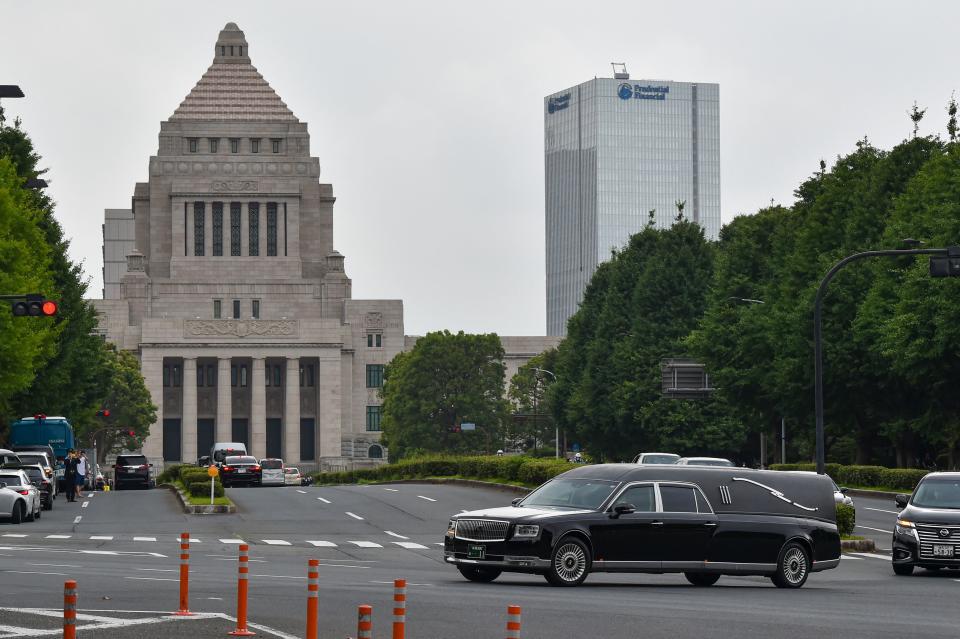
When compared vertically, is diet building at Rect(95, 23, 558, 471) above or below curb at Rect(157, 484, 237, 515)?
above

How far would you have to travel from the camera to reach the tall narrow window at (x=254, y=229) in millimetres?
154125

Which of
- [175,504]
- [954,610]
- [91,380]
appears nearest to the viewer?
[954,610]

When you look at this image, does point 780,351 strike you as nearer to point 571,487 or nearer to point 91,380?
point 91,380

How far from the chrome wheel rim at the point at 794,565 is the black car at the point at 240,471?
176ft

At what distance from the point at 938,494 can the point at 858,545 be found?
22.2 feet

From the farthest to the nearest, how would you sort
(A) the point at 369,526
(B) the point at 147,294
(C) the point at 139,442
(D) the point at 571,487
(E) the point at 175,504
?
1. (B) the point at 147,294
2. (C) the point at 139,442
3. (E) the point at 175,504
4. (A) the point at 369,526
5. (D) the point at 571,487

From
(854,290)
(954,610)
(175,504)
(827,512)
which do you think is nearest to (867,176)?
(854,290)

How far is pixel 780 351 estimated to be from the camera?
69.4m

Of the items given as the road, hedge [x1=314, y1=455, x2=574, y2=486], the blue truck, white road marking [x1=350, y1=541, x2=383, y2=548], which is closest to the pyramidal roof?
hedge [x1=314, y1=455, x2=574, y2=486]

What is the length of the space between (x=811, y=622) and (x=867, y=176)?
168ft

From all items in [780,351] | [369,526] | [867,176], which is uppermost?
[867,176]

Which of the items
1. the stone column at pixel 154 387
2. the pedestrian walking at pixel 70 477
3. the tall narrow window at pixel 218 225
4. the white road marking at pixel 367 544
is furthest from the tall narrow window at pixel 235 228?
the white road marking at pixel 367 544

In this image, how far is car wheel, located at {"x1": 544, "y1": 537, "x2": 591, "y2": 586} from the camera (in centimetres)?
2394

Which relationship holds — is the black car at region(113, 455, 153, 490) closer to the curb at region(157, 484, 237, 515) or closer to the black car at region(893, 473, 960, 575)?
the curb at region(157, 484, 237, 515)
